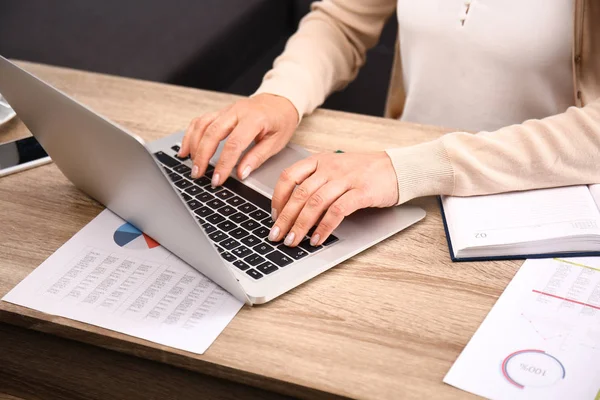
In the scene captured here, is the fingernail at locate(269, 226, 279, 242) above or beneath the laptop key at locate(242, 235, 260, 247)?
above

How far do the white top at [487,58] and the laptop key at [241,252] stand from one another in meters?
0.62

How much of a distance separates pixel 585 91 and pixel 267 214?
561 mm

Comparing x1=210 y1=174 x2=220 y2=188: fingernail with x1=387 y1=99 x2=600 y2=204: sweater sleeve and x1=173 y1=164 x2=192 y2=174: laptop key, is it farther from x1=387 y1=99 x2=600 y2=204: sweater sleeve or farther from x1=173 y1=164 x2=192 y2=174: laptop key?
x1=387 y1=99 x2=600 y2=204: sweater sleeve

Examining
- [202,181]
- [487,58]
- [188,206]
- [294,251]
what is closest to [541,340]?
[294,251]

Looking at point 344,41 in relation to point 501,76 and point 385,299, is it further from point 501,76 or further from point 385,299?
point 385,299

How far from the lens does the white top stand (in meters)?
1.11

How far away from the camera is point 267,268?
2.48 feet

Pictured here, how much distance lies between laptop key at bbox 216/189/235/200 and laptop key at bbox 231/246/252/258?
13 centimetres

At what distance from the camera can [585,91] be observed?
1.07m

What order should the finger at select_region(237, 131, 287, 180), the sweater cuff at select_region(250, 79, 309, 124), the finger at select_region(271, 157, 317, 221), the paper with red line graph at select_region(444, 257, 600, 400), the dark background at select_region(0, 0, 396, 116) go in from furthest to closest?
the dark background at select_region(0, 0, 396, 116) < the sweater cuff at select_region(250, 79, 309, 124) < the finger at select_region(237, 131, 287, 180) < the finger at select_region(271, 157, 317, 221) < the paper with red line graph at select_region(444, 257, 600, 400)

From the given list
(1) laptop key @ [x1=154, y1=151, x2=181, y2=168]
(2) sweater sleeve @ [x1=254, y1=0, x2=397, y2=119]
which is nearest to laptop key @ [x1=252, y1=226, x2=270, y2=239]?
(1) laptop key @ [x1=154, y1=151, x2=181, y2=168]

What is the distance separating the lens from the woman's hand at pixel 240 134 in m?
0.94

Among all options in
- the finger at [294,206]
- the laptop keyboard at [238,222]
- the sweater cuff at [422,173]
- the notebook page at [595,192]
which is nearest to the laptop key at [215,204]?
the laptop keyboard at [238,222]

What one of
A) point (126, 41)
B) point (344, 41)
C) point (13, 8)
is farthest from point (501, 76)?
point (13, 8)
